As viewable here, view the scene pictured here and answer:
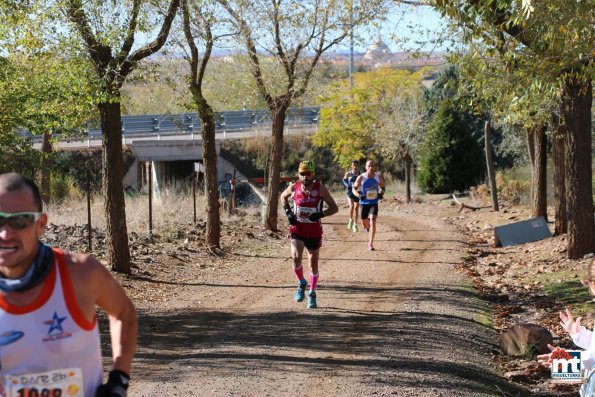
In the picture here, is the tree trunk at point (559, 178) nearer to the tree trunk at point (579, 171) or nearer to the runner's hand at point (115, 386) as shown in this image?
the tree trunk at point (579, 171)

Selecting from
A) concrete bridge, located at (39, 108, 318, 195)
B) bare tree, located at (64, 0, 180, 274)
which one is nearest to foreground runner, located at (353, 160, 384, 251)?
bare tree, located at (64, 0, 180, 274)

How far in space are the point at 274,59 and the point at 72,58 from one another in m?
10.2

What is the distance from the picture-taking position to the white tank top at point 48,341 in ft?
11.4

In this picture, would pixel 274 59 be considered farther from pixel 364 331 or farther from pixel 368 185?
pixel 364 331

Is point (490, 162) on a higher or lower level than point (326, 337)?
higher

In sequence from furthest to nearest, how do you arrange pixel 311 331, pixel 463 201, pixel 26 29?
pixel 463 201
pixel 26 29
pixel 311 331

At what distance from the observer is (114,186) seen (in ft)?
49.7

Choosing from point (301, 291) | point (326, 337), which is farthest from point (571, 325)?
point (301, 291)

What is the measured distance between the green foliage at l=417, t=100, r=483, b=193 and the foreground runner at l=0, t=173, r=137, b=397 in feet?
122

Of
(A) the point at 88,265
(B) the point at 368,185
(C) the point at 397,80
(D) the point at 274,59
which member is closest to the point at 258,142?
(C) the point at 397,80

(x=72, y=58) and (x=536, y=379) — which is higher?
(x=72, y=58)

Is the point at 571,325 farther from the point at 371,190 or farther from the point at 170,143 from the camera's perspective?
the point at 170,143

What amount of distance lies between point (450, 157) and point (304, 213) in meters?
28.7

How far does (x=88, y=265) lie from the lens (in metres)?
3.68
